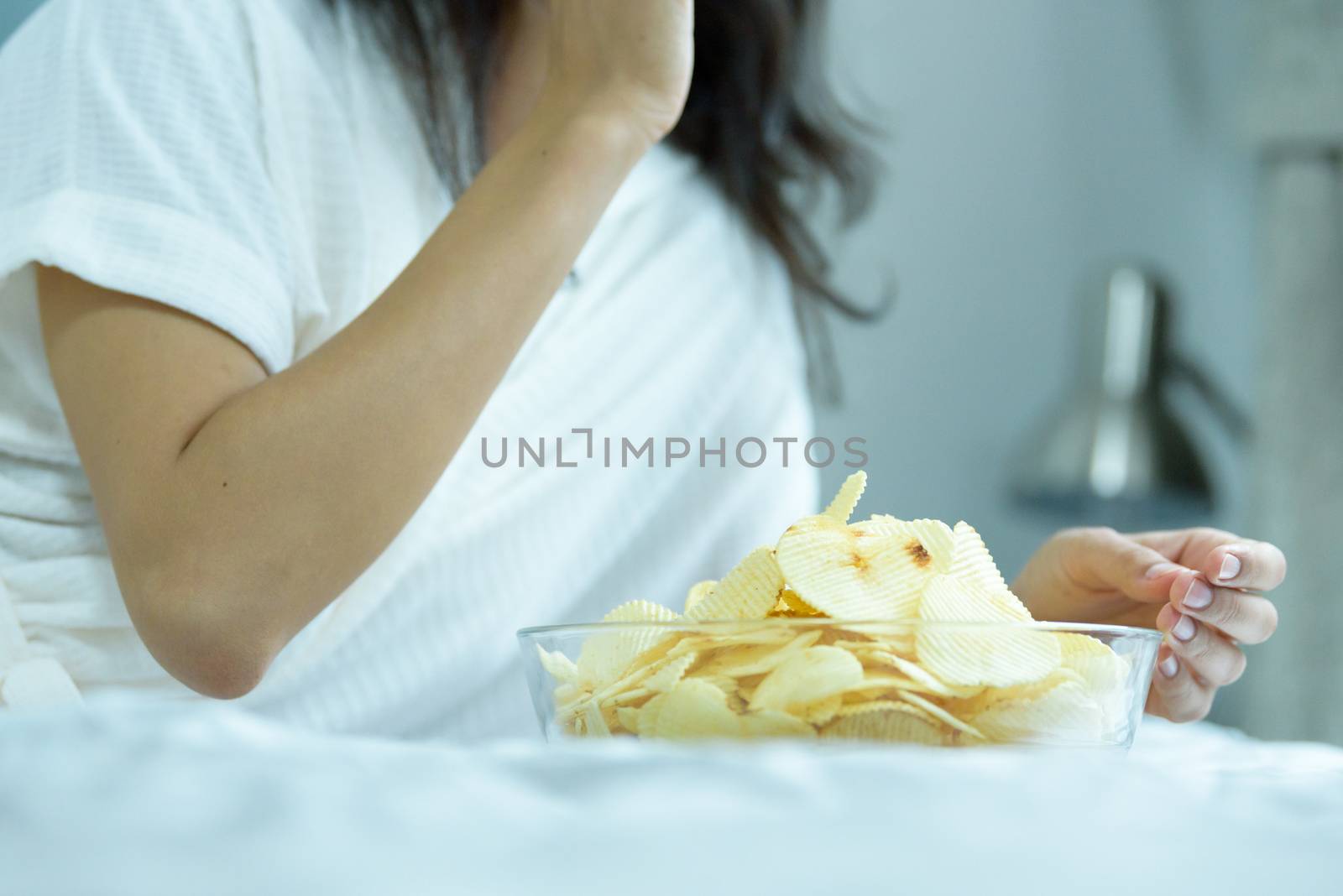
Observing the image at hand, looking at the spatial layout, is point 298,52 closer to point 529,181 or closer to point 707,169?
point 529,181

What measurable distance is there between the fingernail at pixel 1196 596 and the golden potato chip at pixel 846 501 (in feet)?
0.52

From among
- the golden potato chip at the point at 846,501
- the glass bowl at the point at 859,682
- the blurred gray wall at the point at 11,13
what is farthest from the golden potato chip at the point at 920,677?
the blurred gray wall at the point at 11,13

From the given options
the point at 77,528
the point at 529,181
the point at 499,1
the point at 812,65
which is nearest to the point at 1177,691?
the point at 529,181

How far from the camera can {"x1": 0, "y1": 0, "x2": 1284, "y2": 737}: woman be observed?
0.53 metres

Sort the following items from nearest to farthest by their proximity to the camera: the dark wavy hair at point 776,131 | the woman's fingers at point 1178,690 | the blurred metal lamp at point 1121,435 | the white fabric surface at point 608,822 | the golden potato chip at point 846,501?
the white fabric surface at point 608,822, the golden potato chip at point 846,501, the woman's fingers at point 1178,690, the dark wavy hair at point 776,131, the blurred metal lamp at point 1121,435

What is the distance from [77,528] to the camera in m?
0.66

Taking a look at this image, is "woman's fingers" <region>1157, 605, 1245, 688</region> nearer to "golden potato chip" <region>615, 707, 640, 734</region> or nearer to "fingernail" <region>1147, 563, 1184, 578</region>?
"fingernail" <region>1147, 563, 1184, 578</region>

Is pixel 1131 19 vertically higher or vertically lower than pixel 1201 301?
higher

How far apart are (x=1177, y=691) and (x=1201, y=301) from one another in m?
1.81

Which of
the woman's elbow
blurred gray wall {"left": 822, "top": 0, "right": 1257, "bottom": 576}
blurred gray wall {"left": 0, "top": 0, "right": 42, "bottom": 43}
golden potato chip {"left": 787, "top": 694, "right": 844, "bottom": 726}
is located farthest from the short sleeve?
blurred gray wall {"left": 822, "top": 0, "right": 1257, "bottom": 576}

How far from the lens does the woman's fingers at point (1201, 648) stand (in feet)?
1.67

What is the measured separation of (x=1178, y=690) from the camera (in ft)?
1.76

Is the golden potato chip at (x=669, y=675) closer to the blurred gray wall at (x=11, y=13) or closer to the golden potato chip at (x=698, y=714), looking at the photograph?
the golden potato chip at (x=698, y=714)

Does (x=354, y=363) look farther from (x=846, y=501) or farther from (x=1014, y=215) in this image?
(x=1014, y=215)
